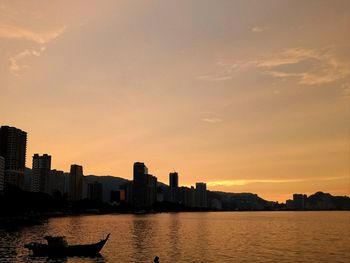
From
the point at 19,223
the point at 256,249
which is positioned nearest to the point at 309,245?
the point at 256,249

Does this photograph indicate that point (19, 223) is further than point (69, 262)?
Yes

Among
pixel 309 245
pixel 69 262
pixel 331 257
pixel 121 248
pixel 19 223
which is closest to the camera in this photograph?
pixel 69 262

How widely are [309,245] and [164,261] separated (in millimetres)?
51015

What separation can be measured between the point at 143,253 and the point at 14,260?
86.4 feet

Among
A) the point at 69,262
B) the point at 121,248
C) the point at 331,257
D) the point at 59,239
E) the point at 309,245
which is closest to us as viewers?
the point at 69,262

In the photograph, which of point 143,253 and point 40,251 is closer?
point 40,251

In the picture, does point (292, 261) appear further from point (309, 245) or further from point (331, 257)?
point (309, 245)

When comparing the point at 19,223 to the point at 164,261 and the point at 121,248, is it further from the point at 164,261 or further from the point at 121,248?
the point at 164,261

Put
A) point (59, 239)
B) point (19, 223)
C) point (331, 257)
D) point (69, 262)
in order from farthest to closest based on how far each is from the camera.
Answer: point (19, 223) < point (331, 257) < point (59, 239) < point (69, 262)

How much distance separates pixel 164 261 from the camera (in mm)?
77688

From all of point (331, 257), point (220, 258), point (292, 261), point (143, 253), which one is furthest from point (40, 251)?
point (331, 257)

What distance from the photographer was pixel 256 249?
99.2 meters

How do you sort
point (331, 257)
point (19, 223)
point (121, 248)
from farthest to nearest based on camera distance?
point (19, 223)
point (121, 248)
point (331, 257)

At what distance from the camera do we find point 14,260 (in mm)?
75625
